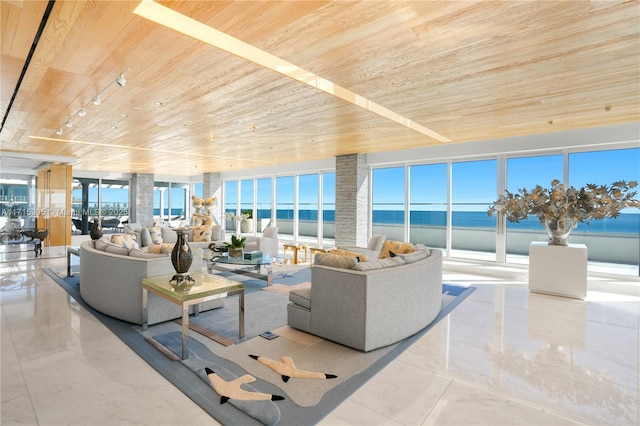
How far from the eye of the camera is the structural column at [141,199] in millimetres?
14219

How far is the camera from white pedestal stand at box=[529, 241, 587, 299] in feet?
A: 16.7

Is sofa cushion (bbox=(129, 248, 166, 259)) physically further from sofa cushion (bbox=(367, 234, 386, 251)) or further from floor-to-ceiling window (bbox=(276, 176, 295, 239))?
floor-to-ceiling window (bbox=(276, 176, 295, 239))

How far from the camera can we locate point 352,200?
8.63 meters

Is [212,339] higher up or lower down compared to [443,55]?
lower down

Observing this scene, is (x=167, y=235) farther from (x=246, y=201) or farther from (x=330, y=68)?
(x=330, y=68)

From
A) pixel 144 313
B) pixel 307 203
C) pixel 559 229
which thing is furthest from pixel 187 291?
pixel 307 203

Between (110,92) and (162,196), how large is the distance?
13.0m

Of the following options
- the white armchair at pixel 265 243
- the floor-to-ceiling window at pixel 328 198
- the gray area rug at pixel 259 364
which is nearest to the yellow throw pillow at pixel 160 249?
the gray area rug at pixel 259 364

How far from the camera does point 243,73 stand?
11.0 ft

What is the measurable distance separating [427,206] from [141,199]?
12.4m

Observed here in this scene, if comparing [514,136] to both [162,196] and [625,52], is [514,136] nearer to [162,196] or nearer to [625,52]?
[625,52]

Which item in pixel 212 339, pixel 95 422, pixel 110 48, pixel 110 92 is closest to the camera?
pixel 95 422

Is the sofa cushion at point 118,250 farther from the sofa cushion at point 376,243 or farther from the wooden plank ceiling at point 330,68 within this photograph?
the sofa cushion at point 376,243

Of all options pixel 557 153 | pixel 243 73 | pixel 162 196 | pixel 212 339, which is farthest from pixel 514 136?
pixel 162 196
